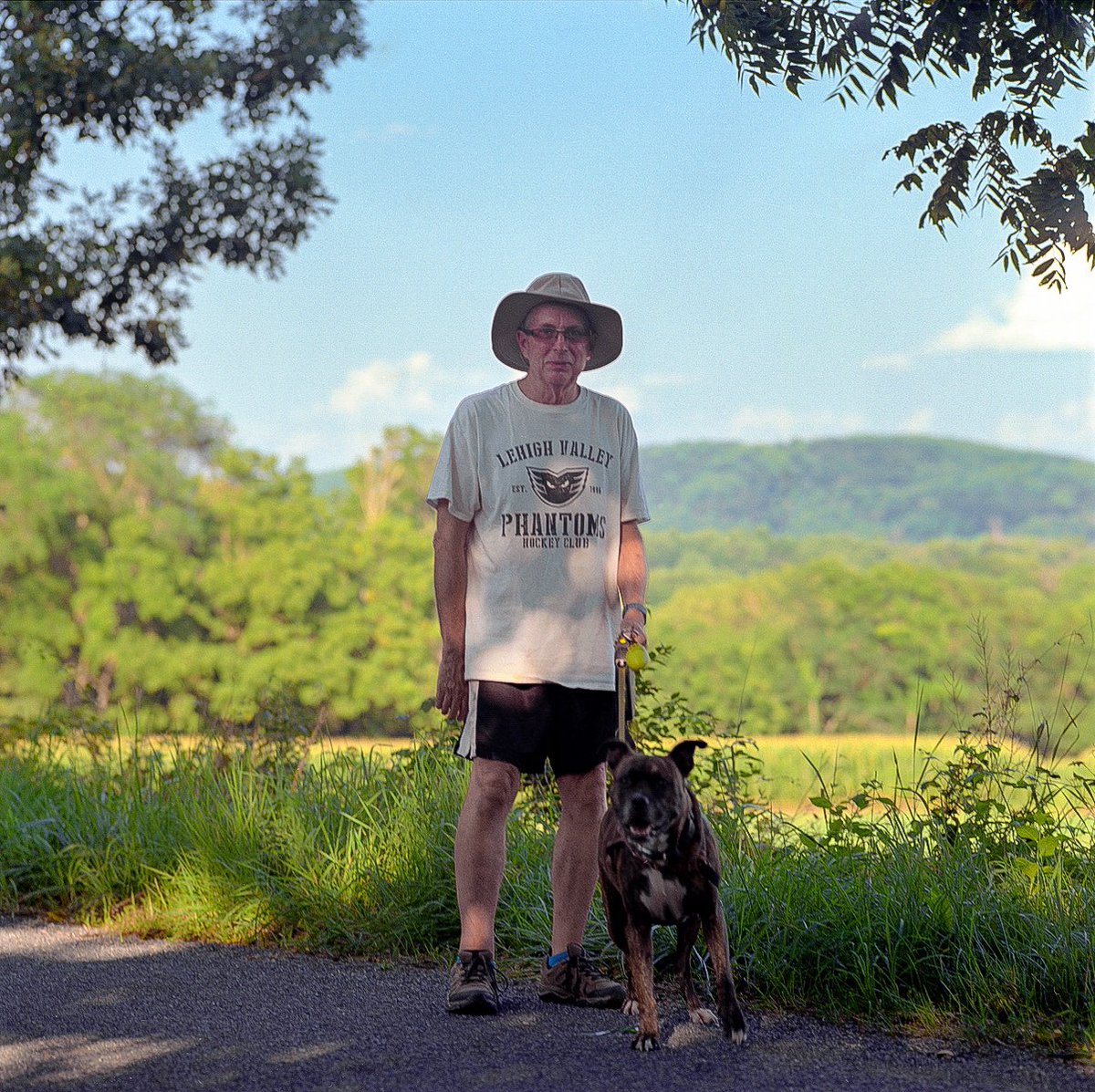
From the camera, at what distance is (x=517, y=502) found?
4.41 metres

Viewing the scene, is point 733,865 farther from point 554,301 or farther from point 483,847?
point 554,301

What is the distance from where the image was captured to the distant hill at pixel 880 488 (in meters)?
54.8

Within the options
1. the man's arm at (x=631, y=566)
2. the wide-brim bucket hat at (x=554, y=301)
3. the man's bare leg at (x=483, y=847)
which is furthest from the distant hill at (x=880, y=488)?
the man's bare leg at (x=483, y=847)

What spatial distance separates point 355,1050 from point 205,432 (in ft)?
143

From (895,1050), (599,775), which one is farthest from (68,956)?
(895,1050)

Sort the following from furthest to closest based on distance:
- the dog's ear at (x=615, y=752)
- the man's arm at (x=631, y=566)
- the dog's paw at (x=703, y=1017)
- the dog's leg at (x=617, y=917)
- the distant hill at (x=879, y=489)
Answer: the distant hill at (x=879, y=489) → the man's arm at (x=631, y=566) → the dog's paw at (x=703, y=1017) → the dog's leg at (x=617, y=917) → the dog's ear at (x=615, y=752)

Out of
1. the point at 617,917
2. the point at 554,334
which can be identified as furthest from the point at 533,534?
the point at 617,917

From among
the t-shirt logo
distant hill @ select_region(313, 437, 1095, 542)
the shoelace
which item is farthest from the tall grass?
distant hill @ select_region(313, 437, 1095, 542)

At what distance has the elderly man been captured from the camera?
14.4 ft

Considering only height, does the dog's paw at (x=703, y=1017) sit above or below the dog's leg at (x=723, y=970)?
below

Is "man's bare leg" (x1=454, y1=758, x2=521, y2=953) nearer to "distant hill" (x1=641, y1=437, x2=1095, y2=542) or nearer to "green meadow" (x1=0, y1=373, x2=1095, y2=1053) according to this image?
"green meadow" (x1=0, y1=373, x2=1095, y2=1053)

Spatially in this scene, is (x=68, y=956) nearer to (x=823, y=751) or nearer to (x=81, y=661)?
(x=823, y=751)

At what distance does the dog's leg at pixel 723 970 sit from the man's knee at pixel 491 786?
0.79 m

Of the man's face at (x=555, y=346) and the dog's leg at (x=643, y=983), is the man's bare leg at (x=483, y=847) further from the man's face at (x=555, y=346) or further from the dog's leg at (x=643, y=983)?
the man's face at (x=555, y=346)
